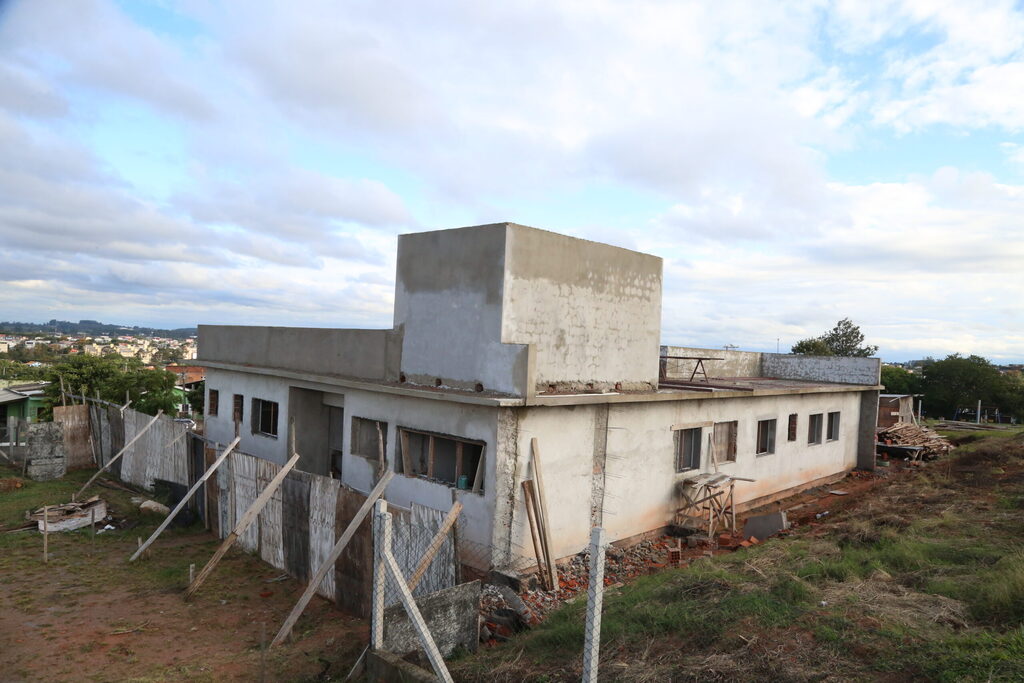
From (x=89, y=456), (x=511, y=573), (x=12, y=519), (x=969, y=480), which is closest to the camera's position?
(x=511, y=573)

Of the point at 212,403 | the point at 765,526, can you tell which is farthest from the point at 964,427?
the point at 212,403

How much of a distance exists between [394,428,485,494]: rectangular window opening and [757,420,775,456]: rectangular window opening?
31.1ft

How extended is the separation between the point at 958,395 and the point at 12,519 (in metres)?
50.9

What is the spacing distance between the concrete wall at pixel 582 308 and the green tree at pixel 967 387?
40.4 meters

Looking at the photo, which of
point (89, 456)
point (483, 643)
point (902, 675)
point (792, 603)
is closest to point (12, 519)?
point (89, 456)

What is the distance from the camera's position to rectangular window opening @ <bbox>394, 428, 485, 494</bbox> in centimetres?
1098

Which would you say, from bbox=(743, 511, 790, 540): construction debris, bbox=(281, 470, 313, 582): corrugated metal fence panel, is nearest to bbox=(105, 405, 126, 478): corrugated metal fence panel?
bbox=(281, 470, 313, 582): corrugated metal fence panel

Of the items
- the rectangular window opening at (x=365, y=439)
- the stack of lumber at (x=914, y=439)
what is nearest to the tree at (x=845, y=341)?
the stack of lumber at (x=914, y=439)

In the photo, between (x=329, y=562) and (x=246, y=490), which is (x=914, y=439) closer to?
(x=246, y=490)

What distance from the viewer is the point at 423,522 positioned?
8312mm

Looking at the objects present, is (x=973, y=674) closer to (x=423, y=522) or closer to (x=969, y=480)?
(x=423, y=522)

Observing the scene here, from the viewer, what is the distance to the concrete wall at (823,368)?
23.1m

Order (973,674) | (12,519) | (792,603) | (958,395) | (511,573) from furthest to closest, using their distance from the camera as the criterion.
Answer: (958,395)
(12,519)
(511,573)
(792,603)
(973,674)

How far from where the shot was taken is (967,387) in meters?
43.0
